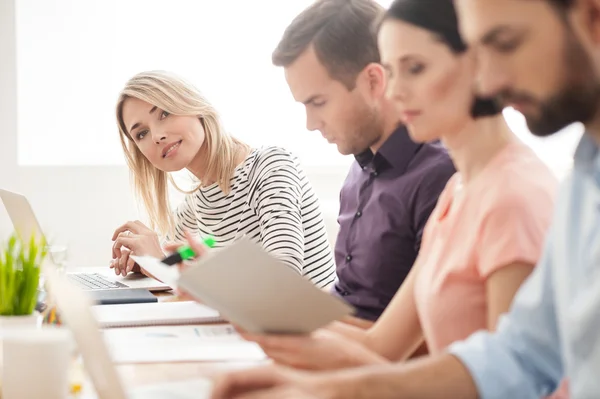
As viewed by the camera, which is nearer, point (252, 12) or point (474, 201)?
point (474, 201)

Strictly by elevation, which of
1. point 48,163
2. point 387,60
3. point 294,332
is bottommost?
point 48,163

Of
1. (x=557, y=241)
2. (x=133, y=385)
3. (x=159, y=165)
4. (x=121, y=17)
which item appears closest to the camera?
(x=557, y=241)

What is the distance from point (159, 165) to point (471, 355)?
6.11 feet

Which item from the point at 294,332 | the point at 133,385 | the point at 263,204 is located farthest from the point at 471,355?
the point at 263,204

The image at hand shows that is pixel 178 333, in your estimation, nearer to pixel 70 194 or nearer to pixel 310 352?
pixel 310 352

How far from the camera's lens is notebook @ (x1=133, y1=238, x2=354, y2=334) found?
45.5 inches

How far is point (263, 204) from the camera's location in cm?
250

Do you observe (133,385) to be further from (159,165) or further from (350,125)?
(159,165)

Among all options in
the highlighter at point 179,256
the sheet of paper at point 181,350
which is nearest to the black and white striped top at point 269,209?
the highlighter at point 179,256

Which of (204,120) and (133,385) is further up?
(204,120)

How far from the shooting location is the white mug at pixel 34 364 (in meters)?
1.06

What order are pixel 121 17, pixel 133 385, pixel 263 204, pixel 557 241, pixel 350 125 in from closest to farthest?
pixel 557 241 → pixel 133 385 → pixel 350 125 → pixel 263 204 → pixel 121 17

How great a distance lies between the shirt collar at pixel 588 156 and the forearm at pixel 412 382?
0.30m

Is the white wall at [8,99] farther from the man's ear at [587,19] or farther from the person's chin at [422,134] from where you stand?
the man's ear at [587,19]
